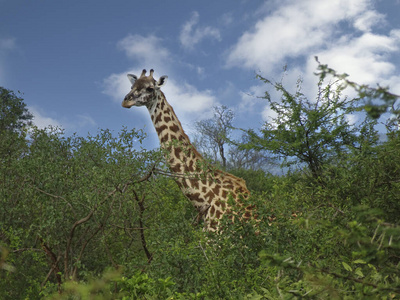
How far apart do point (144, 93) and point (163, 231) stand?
372 cm

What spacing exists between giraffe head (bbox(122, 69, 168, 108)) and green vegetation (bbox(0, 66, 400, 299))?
1112 mm

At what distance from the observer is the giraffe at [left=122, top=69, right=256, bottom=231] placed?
668cm

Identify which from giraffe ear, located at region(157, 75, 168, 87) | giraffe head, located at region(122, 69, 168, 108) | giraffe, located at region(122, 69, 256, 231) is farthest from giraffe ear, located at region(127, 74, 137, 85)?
giraffe ear, located at region(157, 75, 168, 87)

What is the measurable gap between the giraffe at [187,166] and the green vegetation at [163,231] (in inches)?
25.7

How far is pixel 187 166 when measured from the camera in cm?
736

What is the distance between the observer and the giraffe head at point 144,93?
805cm

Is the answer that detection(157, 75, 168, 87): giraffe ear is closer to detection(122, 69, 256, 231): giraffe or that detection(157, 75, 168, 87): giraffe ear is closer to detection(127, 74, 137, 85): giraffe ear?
detection(122, 69, 256, 231): giraffe

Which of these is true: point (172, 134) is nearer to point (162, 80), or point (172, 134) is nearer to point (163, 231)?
point (162, 80)

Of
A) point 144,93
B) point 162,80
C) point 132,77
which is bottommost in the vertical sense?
point 144,93

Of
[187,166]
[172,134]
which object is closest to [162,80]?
[172,134]

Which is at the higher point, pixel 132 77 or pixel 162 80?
pixel 132 77

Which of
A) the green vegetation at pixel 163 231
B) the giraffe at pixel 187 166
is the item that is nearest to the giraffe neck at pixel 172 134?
the giraffe at pixel 187 166

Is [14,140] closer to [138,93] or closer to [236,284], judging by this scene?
[138,93]

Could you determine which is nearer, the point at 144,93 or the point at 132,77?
the point at 144,93
